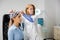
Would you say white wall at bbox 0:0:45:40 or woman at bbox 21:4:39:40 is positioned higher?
white wall at bbox 0:0:45:40

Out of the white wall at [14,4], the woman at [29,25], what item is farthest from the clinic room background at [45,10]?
the woman at [29,25]

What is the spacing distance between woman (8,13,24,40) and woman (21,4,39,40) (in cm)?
8

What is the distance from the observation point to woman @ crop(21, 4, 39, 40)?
2322 millimetres

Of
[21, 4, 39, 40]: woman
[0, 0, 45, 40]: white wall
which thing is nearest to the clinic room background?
[0, 0, 45, 40]: white wall

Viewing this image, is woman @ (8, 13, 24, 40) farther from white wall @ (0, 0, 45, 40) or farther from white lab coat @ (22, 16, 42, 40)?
white wall @ (0, 0, 45, 40)

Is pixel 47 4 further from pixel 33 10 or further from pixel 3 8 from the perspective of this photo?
pixel 3 8

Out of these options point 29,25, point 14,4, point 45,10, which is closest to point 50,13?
point 45,10

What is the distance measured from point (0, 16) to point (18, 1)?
0.40 metres

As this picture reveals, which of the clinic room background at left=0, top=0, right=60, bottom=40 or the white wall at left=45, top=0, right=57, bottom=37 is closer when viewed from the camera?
the clinic room background at left=0, top=0, right=60, bottom=40

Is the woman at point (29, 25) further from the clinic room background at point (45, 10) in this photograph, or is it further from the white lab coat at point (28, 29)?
the clinic room background at point (45, 10)

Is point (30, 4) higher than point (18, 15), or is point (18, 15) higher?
point (30, 4)

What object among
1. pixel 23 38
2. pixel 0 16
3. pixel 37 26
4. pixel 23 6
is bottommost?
pixel 23 38

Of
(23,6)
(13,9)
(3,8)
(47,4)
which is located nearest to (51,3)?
(47,4)

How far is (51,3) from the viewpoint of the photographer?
2590mm
